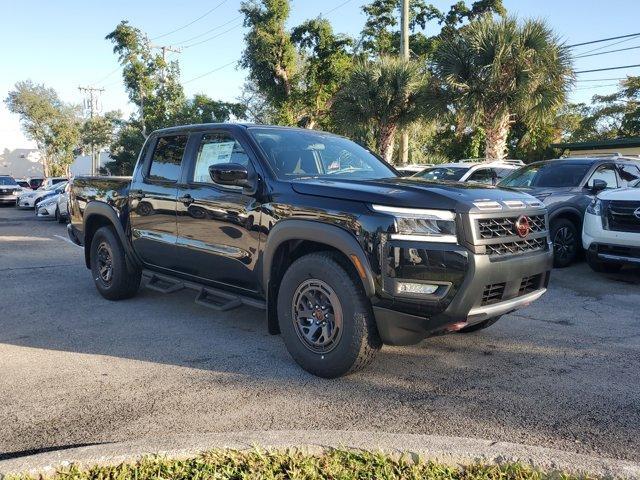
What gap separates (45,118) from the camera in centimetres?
6169

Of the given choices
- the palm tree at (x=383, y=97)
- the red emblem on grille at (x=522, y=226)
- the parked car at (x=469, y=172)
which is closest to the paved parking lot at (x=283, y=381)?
the red emblem on grille at (x=522, y=226)

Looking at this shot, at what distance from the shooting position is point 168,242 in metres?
5.47

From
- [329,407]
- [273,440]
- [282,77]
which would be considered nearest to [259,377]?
[329,407]

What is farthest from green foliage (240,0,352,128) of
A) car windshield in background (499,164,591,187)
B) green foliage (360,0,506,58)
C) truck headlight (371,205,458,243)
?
truck headlight (371,205,458,243)

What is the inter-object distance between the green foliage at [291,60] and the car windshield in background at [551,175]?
20745 millimetres

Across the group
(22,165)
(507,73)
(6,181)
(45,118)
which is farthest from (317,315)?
(22,165)

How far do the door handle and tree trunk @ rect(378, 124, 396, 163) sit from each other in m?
16.7

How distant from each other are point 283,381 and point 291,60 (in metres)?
28.0

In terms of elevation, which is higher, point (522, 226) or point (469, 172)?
point (469, 172)

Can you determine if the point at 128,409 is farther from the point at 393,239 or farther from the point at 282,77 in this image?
the point at 282,77

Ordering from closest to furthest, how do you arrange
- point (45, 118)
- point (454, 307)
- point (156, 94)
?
1. point (454, 307)
2. point (156, 94)
3. point (45, 118)

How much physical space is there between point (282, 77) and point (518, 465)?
97.2 ft

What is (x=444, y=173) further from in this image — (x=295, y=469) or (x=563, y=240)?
(x=295, y=469)

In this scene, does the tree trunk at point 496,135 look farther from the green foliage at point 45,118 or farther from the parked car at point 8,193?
the green foliage at point 45,118
